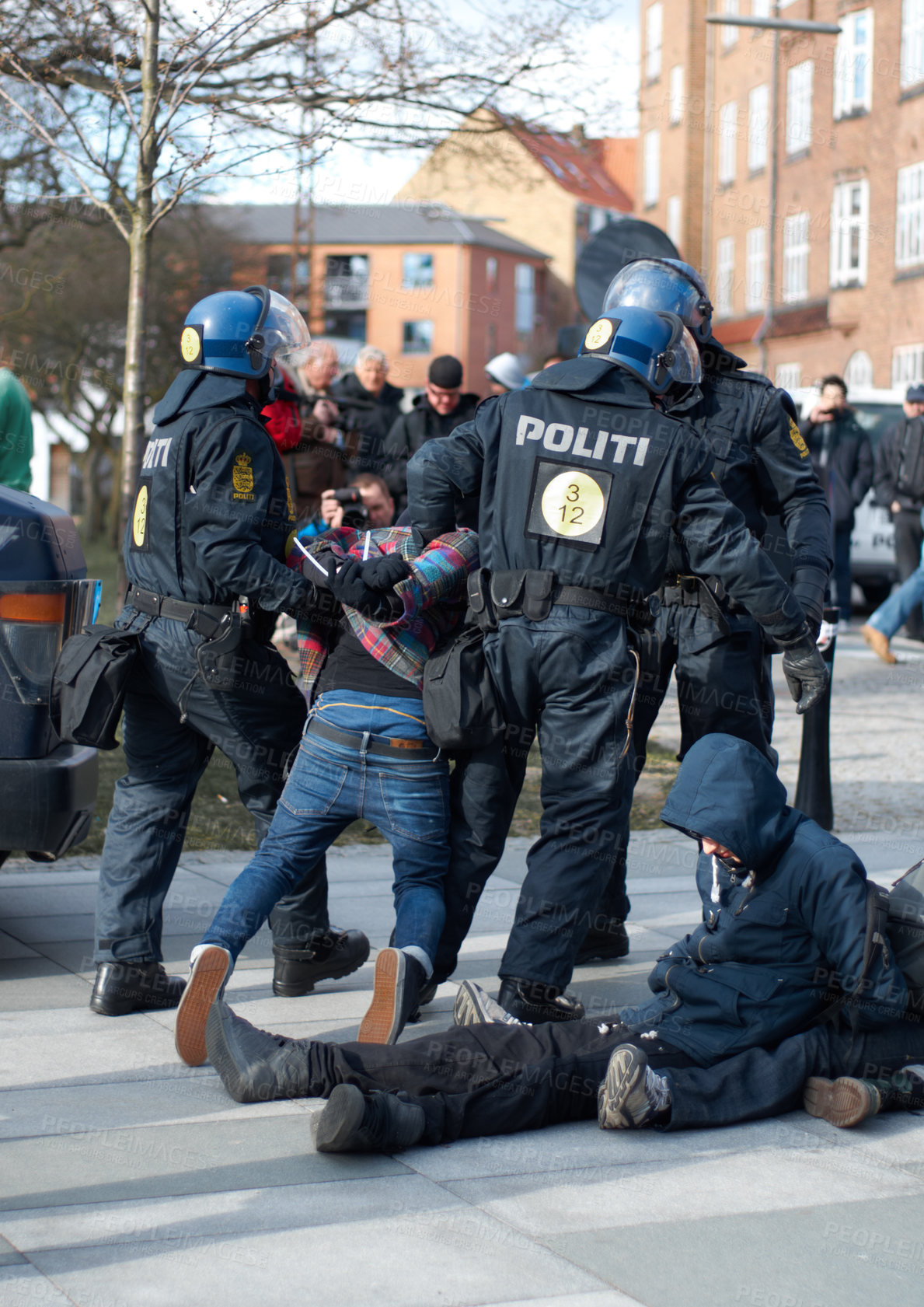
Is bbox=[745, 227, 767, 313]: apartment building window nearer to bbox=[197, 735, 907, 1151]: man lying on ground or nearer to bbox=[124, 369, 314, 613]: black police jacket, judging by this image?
bbox=[124, 369, 314, 613]: black police jacket

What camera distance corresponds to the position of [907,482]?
14.3 metres

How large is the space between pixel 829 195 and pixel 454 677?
32.2 meters

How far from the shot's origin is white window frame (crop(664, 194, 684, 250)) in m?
44.2

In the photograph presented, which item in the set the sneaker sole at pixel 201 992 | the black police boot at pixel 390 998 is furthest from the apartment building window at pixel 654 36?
the sneaker sole at pixel 201 992

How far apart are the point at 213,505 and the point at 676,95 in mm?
41960

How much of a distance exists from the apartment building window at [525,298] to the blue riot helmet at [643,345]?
6947cm

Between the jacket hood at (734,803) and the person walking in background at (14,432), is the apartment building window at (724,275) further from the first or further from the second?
the jacket hood at (734,803)

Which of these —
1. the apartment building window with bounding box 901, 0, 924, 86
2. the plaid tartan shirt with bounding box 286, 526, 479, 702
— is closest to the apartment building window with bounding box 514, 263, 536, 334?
the apartment building window with bounding box 901, 0, 924, 86

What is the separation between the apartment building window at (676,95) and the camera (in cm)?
4299

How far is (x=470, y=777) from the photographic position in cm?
443

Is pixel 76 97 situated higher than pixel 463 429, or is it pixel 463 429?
pixel 76 97

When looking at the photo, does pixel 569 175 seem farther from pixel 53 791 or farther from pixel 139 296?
pixel 53 791

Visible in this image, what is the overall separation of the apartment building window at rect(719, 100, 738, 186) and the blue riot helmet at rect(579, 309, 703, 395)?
125 feet

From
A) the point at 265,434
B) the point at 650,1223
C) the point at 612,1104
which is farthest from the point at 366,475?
the point at 650,1223
